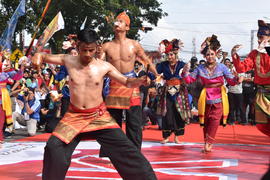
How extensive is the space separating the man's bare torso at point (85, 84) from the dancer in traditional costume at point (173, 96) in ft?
13.2

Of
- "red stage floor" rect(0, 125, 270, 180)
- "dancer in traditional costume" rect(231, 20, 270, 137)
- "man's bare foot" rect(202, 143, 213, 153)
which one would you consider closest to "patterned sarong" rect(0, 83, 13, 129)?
"red stage floor" rect(0, 125, 270, 180)

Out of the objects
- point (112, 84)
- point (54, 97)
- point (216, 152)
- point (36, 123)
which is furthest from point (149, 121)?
point (54, 97)

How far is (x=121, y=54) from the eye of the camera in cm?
620

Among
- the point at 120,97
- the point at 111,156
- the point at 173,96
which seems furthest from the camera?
the point at 173,96

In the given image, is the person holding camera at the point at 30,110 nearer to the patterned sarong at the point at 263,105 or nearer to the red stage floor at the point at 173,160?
the red stage floor at the point at 173,160

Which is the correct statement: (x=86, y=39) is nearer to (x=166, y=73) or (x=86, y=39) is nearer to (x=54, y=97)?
(x=54, y=97)

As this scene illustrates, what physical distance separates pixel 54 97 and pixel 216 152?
381 centimetres

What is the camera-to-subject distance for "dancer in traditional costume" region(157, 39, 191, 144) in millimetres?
8203

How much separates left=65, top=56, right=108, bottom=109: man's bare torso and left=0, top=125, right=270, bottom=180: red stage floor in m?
1.44

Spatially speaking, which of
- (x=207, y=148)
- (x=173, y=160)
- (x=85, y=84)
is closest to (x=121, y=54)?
(x=173, y=160)

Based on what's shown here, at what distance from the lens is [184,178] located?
5359mm

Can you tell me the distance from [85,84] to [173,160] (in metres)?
2.80

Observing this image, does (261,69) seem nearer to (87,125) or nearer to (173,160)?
(173,160)

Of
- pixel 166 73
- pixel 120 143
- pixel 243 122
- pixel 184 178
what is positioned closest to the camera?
pixel 120 143
